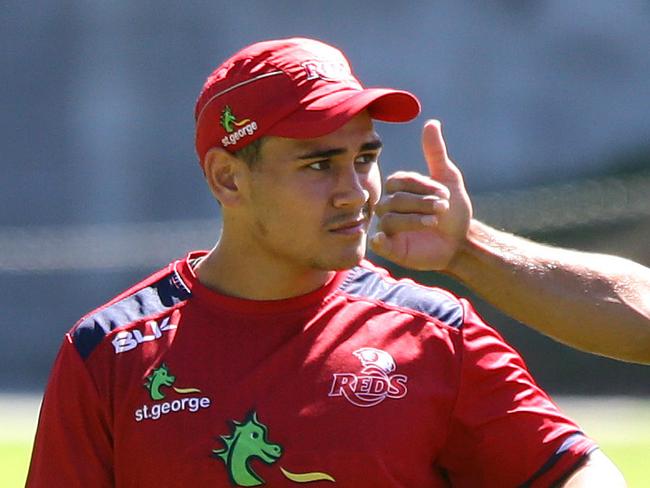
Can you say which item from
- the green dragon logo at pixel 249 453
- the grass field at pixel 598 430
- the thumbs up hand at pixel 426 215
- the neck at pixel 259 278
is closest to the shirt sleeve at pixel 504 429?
the thumbs up hand at pixel 426 215

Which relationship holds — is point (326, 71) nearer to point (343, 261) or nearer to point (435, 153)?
point (435, 153)

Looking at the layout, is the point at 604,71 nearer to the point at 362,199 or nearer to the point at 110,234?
the point at 110,234

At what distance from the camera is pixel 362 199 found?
4.31 metres

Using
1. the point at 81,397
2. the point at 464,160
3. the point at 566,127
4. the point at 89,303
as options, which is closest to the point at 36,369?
the point at 89,303

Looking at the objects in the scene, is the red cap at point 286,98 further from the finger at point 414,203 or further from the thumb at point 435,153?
the finger at point 414,203

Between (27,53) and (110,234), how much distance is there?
8.06ft

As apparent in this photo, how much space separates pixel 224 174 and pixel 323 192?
1.27 ft

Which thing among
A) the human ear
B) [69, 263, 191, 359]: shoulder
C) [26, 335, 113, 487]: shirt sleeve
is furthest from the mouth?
[26, 335, 113, 487]: shirt sleeve

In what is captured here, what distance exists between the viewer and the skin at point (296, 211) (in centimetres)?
432

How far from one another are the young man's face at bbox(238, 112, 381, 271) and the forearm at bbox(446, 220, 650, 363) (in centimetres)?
32

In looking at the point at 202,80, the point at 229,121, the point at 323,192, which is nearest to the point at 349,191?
the point at 323,192

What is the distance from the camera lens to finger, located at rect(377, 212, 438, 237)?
4.29 metres

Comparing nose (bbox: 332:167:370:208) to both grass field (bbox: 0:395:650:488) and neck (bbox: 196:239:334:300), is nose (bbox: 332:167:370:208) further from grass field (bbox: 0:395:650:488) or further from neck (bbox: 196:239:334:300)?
grass field (bbox: 0:395:650:488)

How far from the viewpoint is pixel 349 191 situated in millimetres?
4312
